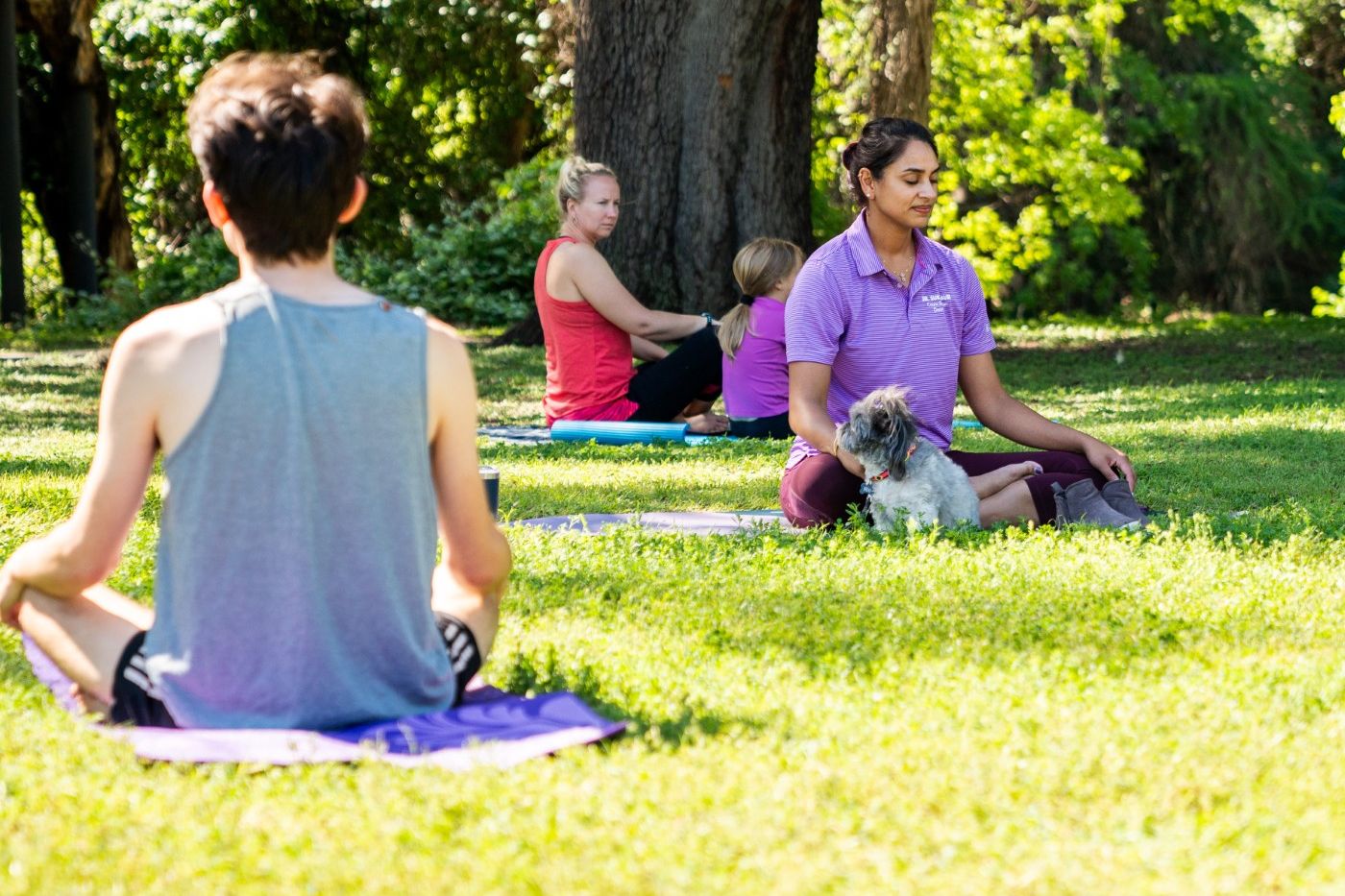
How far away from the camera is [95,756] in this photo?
341cm

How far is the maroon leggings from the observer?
6082mm

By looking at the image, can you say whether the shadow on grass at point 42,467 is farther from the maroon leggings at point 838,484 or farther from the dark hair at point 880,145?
the dark hair at point 880,145

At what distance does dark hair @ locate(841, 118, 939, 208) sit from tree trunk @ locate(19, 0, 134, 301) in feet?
49.6

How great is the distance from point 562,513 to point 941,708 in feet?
10.4

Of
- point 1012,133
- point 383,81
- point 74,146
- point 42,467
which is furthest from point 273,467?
point 383,81

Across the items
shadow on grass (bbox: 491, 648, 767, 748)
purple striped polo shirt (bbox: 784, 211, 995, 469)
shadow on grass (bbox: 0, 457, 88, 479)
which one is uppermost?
purple striped polo shirt (bbox: 784, 211, 995, 469)

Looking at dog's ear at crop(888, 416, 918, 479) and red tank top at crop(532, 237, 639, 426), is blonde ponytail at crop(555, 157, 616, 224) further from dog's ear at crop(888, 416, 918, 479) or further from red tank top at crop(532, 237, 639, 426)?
dog's ear at crop(888, 416, 918, 479)

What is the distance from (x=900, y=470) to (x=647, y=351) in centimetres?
441

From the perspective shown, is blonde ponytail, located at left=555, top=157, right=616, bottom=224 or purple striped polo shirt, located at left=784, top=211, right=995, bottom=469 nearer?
purple striped polo shirt, located at left=784, top=211, right=995, bottom=469

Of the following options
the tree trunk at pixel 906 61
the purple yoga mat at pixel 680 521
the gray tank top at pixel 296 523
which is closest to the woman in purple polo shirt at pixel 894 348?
the purple yoga mat at pixel 680 521

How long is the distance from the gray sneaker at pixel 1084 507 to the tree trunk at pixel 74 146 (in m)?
15.7

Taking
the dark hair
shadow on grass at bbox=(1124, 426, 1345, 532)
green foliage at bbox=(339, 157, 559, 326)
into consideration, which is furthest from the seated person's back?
green foliage at bbox=(339, 157, 559, 326)

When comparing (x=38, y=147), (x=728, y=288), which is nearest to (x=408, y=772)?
(x=728, y=288)

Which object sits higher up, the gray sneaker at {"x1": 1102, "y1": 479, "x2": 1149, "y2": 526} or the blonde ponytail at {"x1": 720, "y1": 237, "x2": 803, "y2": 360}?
the blonde ponytail at {"x1": 720, "y1": 237, "x2": 803, "y2": 360}
